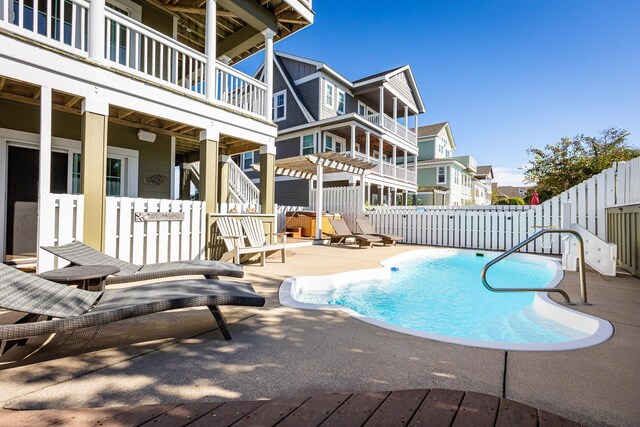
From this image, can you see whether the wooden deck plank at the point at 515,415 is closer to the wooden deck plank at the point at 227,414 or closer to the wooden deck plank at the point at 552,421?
the wooden deck plank at the point at 552,421

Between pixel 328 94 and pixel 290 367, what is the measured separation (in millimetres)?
19409

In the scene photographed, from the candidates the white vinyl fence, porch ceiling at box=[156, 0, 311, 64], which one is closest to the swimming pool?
the white vinyl fence

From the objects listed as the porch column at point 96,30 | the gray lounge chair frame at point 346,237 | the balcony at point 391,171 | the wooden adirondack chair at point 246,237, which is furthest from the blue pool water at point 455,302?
the balcony at point 391,171

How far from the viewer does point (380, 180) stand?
1972 centimetres

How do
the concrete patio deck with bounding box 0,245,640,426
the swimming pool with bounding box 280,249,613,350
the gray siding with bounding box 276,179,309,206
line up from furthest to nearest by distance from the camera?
the gray siding with bounding box 276,179,309,206, the swimming pool with bounding box 280,249,613,350, the concrete patio deck with bounding box 0,245,640,426

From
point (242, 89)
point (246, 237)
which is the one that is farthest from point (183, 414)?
point (242, 89)

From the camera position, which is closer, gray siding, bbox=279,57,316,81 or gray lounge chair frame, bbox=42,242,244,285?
gray lounge chair frame, bbox=42,242,244,285

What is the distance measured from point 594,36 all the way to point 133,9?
55.2 feet

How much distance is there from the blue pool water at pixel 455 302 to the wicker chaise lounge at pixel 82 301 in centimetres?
253

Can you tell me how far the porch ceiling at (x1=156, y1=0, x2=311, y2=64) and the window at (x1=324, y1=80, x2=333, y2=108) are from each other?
31.4 ft

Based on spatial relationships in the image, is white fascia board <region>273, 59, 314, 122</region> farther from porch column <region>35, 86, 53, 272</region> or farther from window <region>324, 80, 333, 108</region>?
porch column <region>35, 86, 53, 272</region>

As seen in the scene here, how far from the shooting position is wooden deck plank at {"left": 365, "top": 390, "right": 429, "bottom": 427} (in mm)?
1635

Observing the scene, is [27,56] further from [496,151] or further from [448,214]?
[496,151]

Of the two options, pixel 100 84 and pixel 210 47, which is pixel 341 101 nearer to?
pixel 210 47
